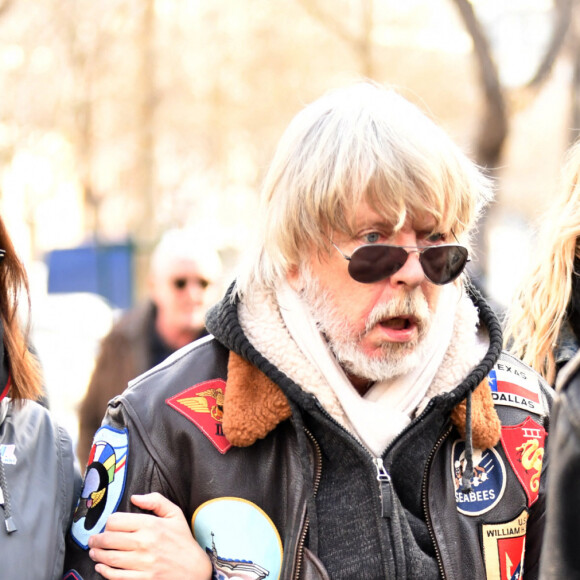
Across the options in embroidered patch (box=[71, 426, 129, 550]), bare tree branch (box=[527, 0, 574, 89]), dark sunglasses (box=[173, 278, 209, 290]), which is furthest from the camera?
bare tree branch (box=[527, 0, 574, 89])

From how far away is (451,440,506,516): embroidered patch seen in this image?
2.24 metres

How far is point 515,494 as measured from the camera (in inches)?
89.8

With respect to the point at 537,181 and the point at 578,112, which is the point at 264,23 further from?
the point at 537,181

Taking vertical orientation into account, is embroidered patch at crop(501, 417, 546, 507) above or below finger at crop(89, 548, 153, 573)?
above

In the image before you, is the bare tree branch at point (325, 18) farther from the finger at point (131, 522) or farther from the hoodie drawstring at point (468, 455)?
the finger at point (131, 522)

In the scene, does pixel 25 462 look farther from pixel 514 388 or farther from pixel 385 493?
pixel 514 388

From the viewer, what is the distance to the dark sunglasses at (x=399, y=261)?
221cm

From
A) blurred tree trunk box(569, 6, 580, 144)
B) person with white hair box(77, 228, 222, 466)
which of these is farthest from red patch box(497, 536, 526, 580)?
blurred tree trunk box(569, 6, 580, 144)

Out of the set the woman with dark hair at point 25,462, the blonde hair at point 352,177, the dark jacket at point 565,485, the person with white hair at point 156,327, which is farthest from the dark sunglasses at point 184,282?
the dark jacket at point 565,485

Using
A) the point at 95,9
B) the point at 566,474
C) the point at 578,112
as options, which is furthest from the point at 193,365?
the point at 95,9

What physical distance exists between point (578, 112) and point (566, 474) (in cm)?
1094

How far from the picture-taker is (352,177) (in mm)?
2211

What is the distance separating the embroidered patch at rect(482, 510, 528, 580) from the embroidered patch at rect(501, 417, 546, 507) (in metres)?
0.07

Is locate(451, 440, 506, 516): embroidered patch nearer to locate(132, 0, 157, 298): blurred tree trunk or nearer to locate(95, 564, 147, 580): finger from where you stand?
locate(95, 564, 147, 580): finger
